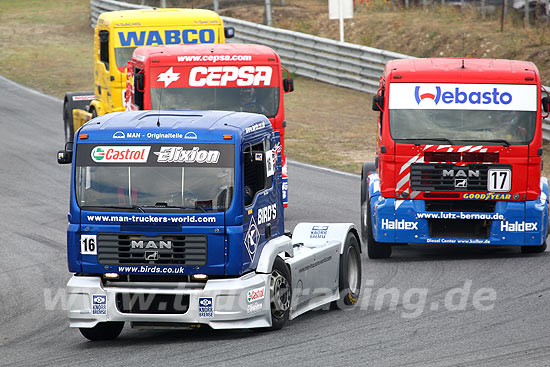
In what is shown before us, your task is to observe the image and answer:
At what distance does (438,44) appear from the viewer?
31.8 meters

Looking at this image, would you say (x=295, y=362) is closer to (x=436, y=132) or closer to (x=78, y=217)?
(x=78, y=217)

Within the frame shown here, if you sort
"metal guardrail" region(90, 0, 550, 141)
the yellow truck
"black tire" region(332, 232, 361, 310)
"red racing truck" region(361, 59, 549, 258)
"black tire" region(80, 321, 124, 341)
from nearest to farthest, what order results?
"black tire" region(80, 321, 124, 341)
"black tire" region(332, 232, 361, 310)
"red racing truck" region(361, 59, 549, 258)
the yellow truck
"metal guardrail" region(90, 0, 550, 141)

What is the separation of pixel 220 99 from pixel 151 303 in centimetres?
734

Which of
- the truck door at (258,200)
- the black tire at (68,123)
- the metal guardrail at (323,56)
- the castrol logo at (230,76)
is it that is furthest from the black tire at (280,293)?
the metal guardrail at (323,56)

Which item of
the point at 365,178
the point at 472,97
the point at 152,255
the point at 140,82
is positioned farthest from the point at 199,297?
the point at 140,82

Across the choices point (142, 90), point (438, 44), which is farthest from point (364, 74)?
point (142, 90)

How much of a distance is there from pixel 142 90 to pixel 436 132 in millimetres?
5376

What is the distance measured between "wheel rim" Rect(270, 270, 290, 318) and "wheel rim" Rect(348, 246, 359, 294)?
173cm

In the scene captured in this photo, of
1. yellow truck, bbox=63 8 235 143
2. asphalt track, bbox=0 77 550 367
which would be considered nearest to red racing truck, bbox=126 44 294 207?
asphalt track, bbox=0 77 550 367

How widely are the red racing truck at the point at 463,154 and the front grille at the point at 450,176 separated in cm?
1

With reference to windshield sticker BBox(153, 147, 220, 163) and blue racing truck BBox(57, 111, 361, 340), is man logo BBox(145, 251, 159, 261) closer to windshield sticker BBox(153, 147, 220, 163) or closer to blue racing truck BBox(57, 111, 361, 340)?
blue racing truck BBox(57, 111, 361, 340)

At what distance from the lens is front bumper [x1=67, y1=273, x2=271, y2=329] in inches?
388

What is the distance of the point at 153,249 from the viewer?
9938mm

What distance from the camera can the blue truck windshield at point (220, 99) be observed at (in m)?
16.9
